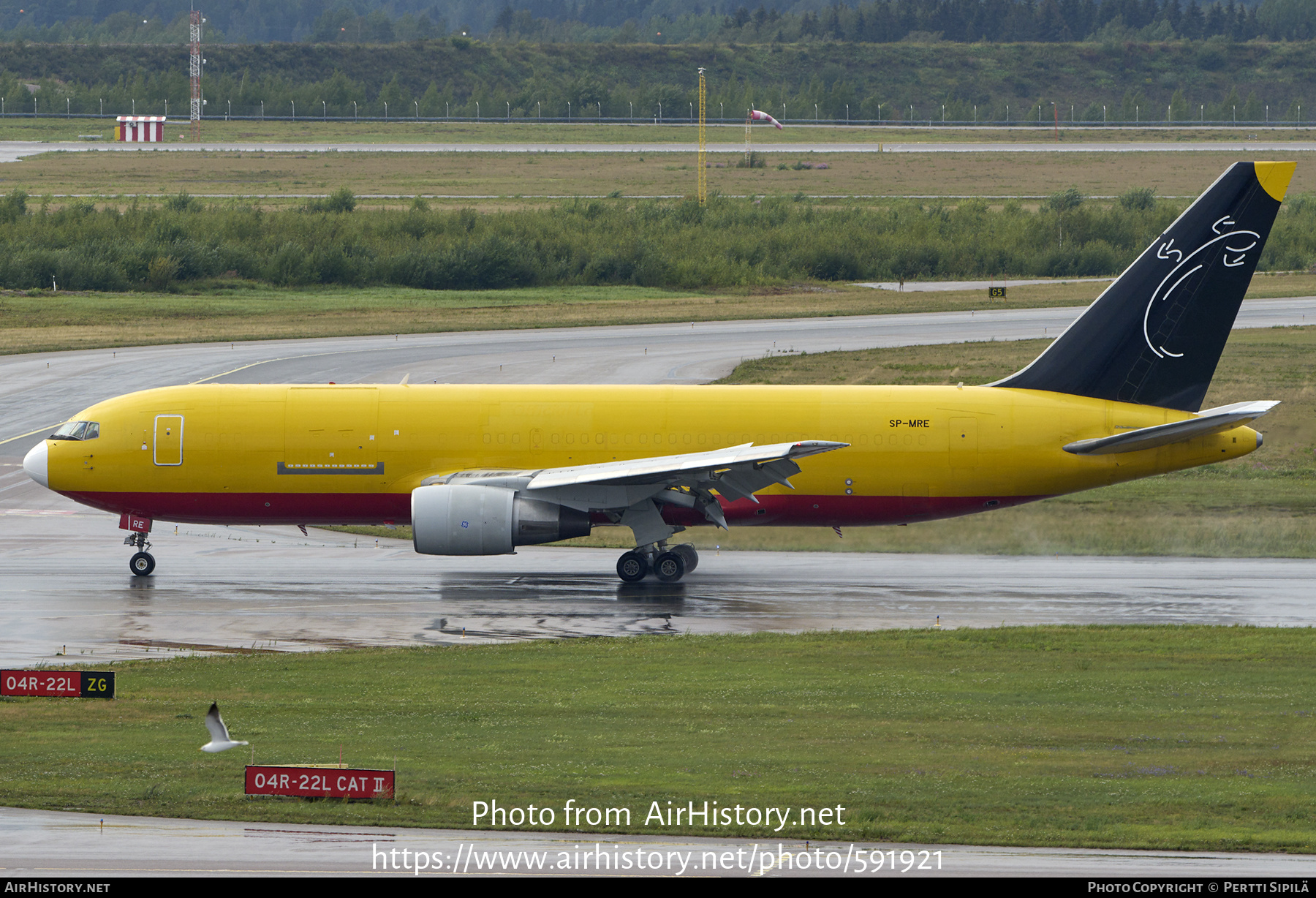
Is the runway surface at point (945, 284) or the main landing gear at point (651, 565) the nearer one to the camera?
the main landing gear at point (651, 565)

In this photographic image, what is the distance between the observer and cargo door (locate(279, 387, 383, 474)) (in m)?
33.9

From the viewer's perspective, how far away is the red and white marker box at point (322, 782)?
1666 centimetres

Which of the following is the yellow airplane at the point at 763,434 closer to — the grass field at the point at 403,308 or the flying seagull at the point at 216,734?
the flying seagull at the point at 216,734

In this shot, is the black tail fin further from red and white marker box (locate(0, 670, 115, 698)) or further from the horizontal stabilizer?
red and white marker box (locate(0, 670, 115, 698))

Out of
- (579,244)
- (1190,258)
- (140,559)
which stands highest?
(1190,258)

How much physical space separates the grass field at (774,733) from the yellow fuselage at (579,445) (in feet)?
20.5

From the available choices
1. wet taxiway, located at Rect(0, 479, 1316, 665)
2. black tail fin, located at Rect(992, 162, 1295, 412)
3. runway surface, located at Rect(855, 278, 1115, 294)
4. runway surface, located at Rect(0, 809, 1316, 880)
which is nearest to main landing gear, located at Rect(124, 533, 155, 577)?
wet taxiway, located at Rect(0, 479, 1316, 665)

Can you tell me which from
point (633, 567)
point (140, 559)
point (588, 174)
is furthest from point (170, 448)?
point (588, 174)

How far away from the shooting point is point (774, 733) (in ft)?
66.4

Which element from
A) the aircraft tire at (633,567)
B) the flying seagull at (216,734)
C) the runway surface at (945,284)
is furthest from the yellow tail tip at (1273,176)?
the runway surface at (945,284)

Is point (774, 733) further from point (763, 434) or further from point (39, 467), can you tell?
point (39, 467)

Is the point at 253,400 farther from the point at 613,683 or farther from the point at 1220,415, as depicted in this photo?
the point at 1220,415

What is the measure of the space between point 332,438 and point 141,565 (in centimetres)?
553

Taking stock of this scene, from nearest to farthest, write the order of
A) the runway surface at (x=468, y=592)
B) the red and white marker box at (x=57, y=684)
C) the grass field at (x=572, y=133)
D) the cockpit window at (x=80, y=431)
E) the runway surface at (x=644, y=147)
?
the red and white marker box at (x=57, y=684), the runway surface at (x=468, y=592), the cockpit window at (x=80, y=431), the runway surface at (x=644, y=147), the grass field at (x=572, y=133)
